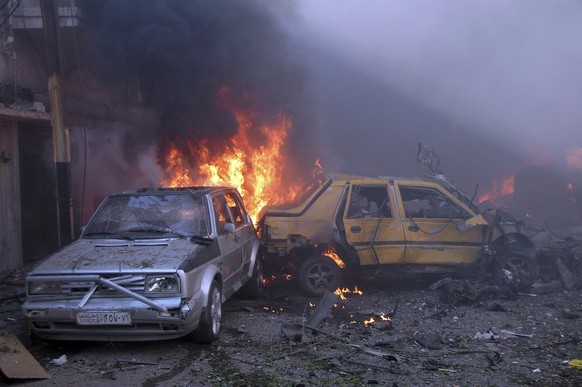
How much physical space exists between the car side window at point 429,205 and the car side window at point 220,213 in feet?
9.39

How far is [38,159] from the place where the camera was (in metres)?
10.4

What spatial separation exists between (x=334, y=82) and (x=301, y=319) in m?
13.1

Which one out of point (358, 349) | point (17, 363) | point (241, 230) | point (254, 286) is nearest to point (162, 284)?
point (17, 363)

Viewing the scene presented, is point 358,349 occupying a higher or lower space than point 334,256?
lower

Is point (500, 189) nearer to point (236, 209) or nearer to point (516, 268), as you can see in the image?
point (516, 268)

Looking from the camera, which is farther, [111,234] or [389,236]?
[389,236]

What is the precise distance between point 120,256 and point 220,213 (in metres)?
1.64

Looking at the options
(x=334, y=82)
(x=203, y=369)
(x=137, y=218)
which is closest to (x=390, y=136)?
(x=334, y=82)

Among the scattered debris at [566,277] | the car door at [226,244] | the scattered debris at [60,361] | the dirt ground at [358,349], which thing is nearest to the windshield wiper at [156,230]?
the car door at [226,244]

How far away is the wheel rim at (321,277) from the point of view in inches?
308

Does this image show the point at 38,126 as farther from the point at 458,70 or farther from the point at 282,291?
the point at 458,70

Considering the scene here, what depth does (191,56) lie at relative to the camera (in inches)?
398

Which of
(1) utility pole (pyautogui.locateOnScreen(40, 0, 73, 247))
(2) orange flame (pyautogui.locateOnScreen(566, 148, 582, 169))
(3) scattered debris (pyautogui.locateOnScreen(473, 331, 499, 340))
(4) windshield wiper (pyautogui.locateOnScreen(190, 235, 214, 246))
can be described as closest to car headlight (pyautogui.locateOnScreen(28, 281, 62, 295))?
(4) windshield wiper (pyautogui.locateOnScreen(190, 235, 214, 246))

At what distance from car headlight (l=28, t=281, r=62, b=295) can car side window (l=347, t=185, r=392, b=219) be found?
4324 mm
